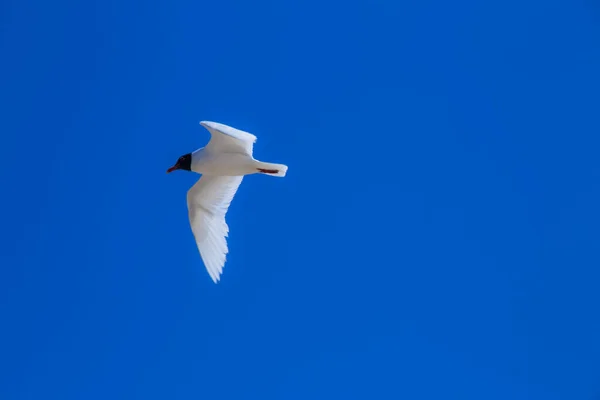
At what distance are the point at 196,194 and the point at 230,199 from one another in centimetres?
52

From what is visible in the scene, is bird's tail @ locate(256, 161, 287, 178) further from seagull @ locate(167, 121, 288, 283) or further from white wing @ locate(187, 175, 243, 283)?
white wing @ locate(187, 175, 243, 283)

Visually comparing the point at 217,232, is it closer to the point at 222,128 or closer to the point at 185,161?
the point at 185,161

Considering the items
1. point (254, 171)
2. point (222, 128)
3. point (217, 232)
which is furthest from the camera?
point (217, 232)

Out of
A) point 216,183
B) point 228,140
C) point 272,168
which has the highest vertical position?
point 216,183

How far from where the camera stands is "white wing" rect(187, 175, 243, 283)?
13.0 m

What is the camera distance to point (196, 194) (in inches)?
517

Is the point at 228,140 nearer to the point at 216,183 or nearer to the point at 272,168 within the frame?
the point at 272,168

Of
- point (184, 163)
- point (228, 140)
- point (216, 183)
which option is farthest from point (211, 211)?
point (228, 140)

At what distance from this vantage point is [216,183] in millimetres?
13117

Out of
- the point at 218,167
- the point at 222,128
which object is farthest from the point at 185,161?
the point at 222,128

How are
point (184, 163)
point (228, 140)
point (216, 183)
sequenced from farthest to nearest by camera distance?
point (216, 183) → point (184, 163) → point (228, 140)

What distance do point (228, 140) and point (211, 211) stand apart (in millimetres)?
1539

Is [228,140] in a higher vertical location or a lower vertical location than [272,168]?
higher

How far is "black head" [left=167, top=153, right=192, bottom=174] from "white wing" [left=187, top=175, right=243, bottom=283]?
41 cm
